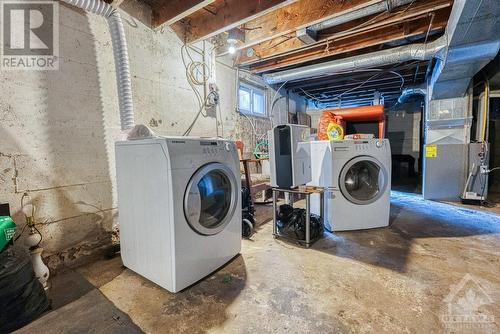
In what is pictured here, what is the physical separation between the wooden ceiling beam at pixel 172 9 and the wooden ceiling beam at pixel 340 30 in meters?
1.39

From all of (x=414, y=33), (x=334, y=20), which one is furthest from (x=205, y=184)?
(x=414, y=33)

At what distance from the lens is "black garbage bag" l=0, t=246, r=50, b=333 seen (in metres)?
1.22

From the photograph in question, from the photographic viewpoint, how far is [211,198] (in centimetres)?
183

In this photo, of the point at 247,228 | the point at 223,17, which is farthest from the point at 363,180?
the point at 223,17

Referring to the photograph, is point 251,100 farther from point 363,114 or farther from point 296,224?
point 296,224

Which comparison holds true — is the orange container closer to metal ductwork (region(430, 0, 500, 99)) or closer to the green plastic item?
metal ductwork (region(430, 0, 500, 99))

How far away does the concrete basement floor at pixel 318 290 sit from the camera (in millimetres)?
1282

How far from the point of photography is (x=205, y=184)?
176cm

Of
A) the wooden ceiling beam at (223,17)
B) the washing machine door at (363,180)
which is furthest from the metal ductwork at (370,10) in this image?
the washing machine door at (363,180)

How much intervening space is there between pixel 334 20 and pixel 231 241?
253cm

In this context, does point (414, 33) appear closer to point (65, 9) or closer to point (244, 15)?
point (244, 15)

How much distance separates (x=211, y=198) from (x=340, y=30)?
2.65 meters

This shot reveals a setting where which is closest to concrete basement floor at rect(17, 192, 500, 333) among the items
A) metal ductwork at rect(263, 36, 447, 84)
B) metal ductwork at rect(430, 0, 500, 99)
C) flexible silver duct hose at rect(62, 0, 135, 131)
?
flexible silver duct hose at rect(62, 0, 135, 131)

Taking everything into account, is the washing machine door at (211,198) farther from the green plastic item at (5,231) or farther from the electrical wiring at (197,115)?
the electrical wiring at (197,115)
